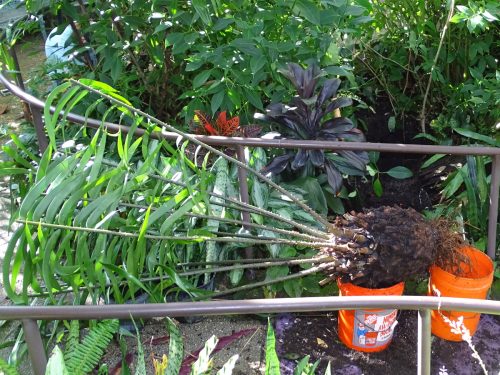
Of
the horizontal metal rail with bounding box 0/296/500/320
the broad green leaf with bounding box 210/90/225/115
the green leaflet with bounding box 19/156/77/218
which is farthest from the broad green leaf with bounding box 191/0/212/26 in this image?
the horizontal metal rail with bounding box 0/296/500/320

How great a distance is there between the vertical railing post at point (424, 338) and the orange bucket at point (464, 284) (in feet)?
2.65

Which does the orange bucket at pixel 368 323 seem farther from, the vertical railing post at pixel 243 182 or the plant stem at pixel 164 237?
the vertical railing post at pixel 243 182

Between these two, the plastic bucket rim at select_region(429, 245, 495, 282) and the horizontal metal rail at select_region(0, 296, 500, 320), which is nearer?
the horizontal metal rail at select_region(0, 296, 500, 320)

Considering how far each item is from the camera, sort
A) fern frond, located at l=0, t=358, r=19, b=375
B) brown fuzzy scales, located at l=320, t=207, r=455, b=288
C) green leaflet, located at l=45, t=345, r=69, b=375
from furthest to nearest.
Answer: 1. brown fuzzy scales, located at l=320, t=207, r=455, b=288
2. fern frond, located at l=0, t=358, r=19, b=375
3. green leaflet, located at l=45, t=345, r=69, b=375

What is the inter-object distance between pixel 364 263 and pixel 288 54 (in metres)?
1.27

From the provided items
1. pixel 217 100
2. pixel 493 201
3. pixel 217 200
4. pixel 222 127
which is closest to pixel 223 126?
pixel 222 127

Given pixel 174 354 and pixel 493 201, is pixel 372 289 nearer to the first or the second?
pixel 493 201

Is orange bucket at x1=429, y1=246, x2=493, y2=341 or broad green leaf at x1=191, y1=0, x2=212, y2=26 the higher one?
broad green leaf at x1=191, y1=0, x2=212, y2=26

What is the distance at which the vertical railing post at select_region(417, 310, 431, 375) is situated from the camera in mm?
1183

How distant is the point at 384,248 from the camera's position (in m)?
2.00

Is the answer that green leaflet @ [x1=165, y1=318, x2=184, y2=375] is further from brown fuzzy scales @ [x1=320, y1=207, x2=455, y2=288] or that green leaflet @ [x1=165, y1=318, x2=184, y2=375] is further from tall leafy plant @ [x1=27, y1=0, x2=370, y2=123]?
tall leafy plant @ [x1=27, y1=0, x2=370, y2=123]

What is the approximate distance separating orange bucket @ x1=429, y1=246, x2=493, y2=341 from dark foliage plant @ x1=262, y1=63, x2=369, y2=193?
2.16ft

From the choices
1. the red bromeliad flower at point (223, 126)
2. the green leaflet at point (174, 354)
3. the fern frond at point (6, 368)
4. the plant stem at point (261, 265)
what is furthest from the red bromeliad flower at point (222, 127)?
the fern frond at point (6, 368)

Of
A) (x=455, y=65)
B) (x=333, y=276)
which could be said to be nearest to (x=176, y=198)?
(x=333, y=276)
